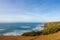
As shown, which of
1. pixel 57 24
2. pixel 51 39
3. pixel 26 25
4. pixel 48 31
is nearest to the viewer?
pixel 51 39

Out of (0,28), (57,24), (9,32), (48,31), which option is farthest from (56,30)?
(0,28)

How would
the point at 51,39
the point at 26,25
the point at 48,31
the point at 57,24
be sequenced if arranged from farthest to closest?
the point at 57,24
the point at 26,25
the point at 48,31
the point at 51,39

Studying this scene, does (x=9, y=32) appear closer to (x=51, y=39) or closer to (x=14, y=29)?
(x=14, y=29)

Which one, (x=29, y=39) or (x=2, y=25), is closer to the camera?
(x=29, y=39)

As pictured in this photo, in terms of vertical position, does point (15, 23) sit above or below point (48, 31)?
above

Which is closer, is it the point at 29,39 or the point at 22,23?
the point at 29,39

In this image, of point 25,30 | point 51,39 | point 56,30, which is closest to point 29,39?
point 51,39

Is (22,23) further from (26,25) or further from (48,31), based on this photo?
(48,31)

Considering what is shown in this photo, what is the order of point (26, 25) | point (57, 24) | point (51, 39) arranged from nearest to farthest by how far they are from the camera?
point (51, 39)
point (26, 25)
point (57, 24)

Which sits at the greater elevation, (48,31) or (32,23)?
(32,23)
